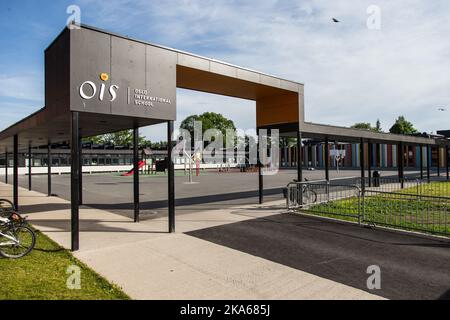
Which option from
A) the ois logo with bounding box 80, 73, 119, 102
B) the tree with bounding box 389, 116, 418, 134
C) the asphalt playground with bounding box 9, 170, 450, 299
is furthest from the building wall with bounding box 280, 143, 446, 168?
the ois logo with bounding box 80, 73, 119, 102

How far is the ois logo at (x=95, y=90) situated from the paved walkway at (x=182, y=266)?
389 cm

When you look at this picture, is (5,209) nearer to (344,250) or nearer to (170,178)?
(170,178)

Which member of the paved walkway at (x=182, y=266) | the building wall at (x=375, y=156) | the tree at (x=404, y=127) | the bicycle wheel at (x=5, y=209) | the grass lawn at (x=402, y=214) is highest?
the tree at (x=404, y=127)

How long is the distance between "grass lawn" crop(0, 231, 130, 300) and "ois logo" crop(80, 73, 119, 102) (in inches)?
157

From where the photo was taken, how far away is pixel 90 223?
10898 millimetres

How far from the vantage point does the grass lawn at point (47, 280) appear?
Result: 502 cm

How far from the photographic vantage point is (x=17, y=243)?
704cm

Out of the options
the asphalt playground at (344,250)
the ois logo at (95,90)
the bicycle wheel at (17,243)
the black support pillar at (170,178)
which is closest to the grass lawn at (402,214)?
the asphalt playground at (344,250)

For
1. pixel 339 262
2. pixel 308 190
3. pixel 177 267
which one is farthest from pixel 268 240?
pixel 308 190

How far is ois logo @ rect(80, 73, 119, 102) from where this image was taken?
7.97m

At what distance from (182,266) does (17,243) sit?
3.91 meters

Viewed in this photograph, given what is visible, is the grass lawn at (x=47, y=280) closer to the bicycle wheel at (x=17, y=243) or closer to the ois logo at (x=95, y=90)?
the bicycle wheel at (x=17, y=243)

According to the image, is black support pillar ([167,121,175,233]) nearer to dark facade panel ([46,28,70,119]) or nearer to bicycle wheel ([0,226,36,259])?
dark facade panel ([46,28,70,119])
